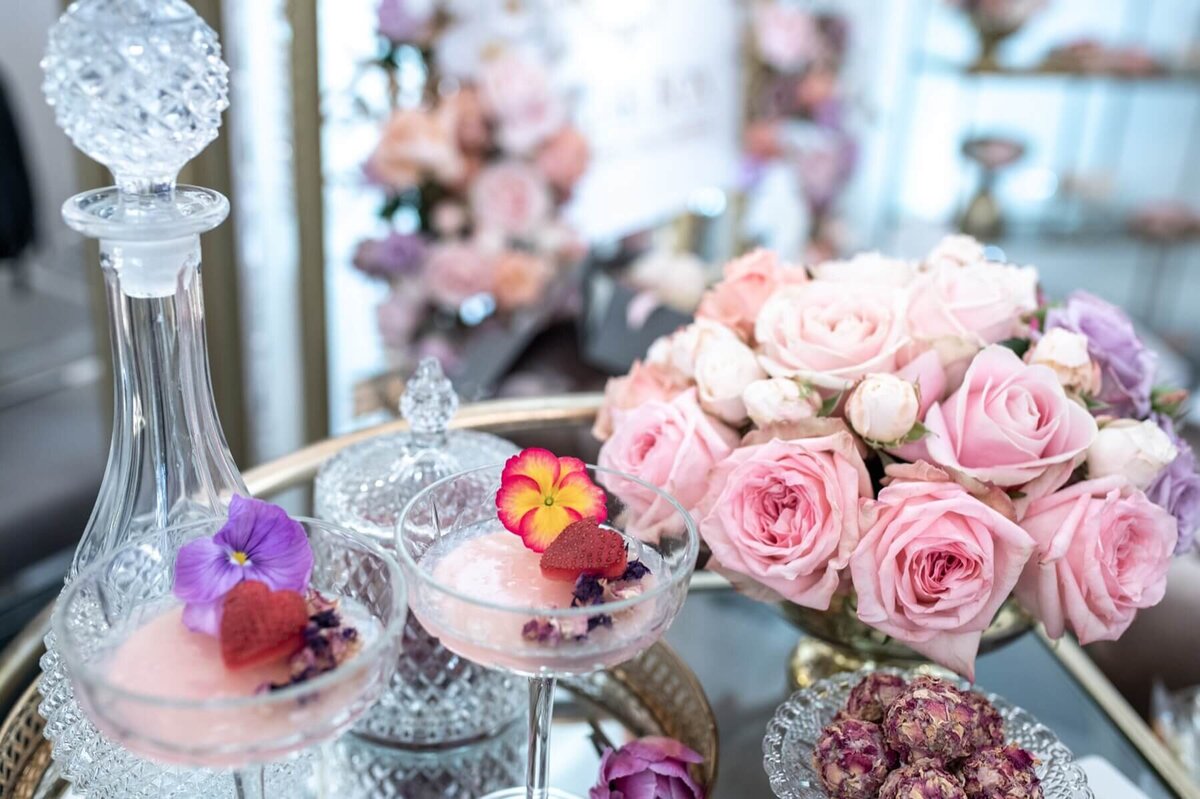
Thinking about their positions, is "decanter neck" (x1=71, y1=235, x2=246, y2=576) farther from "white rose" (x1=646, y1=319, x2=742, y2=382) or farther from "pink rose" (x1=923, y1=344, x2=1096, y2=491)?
"pink rose" (x1=923, y1=344, x2=1096, y2=491)

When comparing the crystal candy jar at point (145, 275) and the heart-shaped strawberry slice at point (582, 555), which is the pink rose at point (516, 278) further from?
the heart-shaped strawberry slice at point (582, 555)

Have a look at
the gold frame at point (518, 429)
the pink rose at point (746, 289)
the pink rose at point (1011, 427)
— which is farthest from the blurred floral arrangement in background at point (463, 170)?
the pink rose at point (1011, 427)

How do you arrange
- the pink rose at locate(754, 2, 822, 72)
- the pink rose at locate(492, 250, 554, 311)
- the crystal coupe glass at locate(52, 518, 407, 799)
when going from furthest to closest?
the pink rose at locate(754, 2, 822, 72) → the pink rose at locate(492, 250, 554, 311) → the crystal coupe glass at locate(52, 518, 407, 799)

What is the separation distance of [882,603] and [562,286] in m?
1.27

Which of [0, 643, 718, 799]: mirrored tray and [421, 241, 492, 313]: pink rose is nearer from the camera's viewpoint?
[0, 643, 718, 799]: mirrored tray

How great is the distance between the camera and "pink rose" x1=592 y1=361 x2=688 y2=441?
29.6 inches

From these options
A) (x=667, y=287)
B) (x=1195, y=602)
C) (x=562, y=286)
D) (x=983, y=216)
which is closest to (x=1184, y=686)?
(x=1195, y=602)

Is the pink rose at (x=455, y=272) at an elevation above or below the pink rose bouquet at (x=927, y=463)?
below

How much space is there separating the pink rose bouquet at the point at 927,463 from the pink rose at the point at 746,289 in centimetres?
5

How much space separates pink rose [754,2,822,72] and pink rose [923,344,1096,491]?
1.66 m

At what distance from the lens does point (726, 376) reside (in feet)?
2.26

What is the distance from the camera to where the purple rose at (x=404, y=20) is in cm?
158

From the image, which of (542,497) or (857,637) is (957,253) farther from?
(542,497)

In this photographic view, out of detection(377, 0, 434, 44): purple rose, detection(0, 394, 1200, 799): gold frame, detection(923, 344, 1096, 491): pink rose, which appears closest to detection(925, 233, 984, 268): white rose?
detection(923, 344, 1096, 491): pink rose
